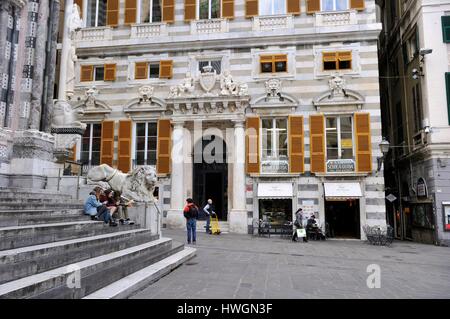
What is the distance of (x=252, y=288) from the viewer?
747 centimetres

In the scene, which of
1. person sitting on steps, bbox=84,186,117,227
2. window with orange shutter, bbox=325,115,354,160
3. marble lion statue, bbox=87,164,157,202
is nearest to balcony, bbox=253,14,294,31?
window with orange shutter, bbox=325,115,354,160

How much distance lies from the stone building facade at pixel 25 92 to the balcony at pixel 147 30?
10.5 meters

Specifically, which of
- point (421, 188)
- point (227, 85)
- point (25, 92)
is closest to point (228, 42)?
point (227, 85)

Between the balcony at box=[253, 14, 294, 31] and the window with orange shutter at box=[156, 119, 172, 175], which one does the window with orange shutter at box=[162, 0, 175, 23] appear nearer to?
the balcony at box=[253, 14, 294, 31]

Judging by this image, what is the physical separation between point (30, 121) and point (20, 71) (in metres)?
1.69

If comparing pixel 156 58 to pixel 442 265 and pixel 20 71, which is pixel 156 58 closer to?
pixel 20 71

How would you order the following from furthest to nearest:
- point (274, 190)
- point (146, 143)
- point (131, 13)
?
1. point (131, 13)
2. point (146, 143)
3. point (274, 190)

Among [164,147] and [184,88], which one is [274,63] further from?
[164,147]

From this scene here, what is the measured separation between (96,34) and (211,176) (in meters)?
Result: 11.6

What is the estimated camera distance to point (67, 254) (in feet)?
21.9

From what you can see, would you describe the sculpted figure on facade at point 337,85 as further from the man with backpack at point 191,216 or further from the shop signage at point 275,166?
the man with backpack at point 191,216

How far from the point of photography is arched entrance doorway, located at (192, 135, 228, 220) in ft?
76.0

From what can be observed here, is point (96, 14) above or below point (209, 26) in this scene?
above

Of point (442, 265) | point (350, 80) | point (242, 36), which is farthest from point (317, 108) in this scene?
point (442, 265)
